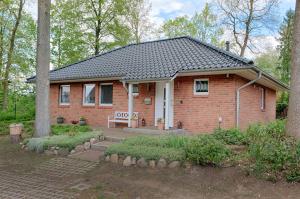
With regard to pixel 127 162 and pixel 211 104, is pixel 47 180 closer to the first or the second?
pixel 127 162

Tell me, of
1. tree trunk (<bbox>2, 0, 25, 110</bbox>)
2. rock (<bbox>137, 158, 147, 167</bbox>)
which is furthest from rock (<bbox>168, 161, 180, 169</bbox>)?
tree trunk (<bbox>2, 0, 25, 110</bbox>)

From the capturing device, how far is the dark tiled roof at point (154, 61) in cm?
1181

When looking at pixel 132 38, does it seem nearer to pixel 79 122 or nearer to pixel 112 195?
pixel 79 122

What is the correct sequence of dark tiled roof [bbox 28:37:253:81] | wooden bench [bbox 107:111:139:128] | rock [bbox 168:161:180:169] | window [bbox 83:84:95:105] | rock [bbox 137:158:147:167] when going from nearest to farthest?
rock [bbox 168:161:180:169] < rock [bbox 137:158:147:167] < dark tiled roof [bbox 28:37:253:81] < wooden bench [bbox 107:111:139:128] < window [bbox 83:84:95:105]

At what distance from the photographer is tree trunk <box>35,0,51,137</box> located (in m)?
10.8

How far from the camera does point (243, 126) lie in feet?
41.7

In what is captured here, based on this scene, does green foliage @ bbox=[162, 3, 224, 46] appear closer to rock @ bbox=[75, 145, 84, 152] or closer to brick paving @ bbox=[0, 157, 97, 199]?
rock @ bbox=[75, 145, 84, 152]

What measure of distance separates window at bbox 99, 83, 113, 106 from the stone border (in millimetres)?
7486

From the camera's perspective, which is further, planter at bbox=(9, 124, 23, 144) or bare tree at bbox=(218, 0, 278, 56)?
bare tree at bbox=(218, 0, 278, 56)

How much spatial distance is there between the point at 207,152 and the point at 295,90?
2.63 metres

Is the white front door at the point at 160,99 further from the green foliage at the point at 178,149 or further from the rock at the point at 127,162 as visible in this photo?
the rock at the point at 127,162

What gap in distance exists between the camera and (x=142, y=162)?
23.8 ft

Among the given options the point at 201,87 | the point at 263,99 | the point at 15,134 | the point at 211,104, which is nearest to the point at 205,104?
the point at 211,104

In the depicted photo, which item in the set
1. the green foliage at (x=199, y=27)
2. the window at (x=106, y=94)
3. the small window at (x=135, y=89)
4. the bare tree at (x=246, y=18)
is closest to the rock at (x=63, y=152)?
the small window at (x=135, y=89)
